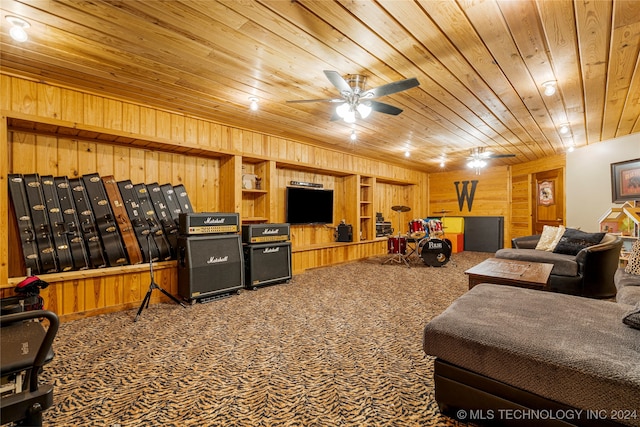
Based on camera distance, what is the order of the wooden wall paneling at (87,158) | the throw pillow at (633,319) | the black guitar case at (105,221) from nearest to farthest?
the throw pillow at (633,319)
the black guitar case at (105,221)
the wooden wall paneling at (87,158)

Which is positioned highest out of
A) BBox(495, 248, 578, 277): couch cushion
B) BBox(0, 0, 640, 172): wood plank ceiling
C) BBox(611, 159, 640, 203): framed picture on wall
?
BBox(0, 0, 640, 172): wood plank ceiling

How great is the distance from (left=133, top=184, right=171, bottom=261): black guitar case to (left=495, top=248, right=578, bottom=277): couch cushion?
448 cm

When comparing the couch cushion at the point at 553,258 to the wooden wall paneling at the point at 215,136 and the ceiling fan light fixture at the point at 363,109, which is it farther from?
the wooden wall paneling at the point at 215,136

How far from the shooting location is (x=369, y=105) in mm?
2592

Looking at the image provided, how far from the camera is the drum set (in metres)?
5.07

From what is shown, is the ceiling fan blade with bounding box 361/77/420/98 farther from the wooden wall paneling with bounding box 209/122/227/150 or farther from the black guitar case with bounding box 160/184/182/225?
the black guitar case with bounding box 160/184/182/225

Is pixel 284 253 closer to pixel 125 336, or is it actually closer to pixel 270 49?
pixel 125 336

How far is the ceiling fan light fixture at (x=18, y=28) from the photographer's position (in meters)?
1.83

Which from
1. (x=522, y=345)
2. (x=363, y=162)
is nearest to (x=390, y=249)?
(x=363, y=162)

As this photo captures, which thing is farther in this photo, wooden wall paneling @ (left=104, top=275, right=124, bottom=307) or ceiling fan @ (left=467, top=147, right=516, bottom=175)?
ceiling fan @ (left=467, top=147, right=516, bottom=175)

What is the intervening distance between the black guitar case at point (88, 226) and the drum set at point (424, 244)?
14.7 ft

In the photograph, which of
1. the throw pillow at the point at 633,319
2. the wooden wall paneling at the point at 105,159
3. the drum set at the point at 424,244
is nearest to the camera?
the throw pillow at the point at 633,319

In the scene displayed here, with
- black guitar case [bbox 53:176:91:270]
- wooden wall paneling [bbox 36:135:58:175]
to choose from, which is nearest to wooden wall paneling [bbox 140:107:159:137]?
wooden wall paneling [bbox 36:135:58:175]

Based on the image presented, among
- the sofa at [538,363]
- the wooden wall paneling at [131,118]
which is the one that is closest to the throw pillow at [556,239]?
the sofa at [538,363]
